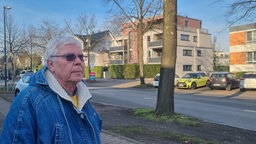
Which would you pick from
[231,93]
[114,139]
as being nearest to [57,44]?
[114,139]

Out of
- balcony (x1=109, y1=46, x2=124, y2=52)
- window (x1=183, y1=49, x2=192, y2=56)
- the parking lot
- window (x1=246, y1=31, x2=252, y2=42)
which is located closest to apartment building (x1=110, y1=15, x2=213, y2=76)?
window (x1=183, y1=49, x2=192, y2=56)

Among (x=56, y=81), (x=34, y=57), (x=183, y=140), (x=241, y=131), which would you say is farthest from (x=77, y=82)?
(x=34, y=57)

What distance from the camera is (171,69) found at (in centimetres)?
884

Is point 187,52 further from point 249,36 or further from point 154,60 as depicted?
point 249,36

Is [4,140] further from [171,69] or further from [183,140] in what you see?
[171,69]

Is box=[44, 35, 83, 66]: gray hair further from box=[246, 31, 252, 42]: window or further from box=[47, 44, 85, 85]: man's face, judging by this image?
box=[246, 31, 252, 42]: window

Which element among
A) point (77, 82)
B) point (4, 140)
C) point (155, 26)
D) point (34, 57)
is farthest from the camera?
point (34, 57)

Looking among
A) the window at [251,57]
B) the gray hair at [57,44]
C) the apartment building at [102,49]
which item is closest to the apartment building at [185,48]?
the window at [251,57]

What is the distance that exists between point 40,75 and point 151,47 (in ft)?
160

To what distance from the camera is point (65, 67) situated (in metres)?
2.00

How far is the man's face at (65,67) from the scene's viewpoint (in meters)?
1.99

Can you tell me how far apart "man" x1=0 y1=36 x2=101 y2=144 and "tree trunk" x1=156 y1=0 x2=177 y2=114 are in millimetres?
6811

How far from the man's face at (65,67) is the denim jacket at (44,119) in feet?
0.28

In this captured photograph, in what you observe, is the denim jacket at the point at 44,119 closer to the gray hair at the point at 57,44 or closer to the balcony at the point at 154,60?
the gray hair at the point at 57,44
